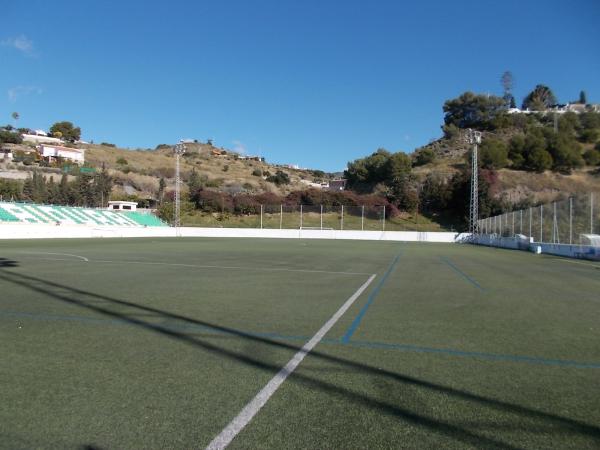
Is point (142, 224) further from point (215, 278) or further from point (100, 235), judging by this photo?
point (215, 278)

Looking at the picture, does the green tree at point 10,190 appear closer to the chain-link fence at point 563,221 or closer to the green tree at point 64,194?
the green tree at point 64,194

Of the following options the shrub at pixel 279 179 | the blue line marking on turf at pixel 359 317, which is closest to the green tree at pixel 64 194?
the shrub at pixel 279 179

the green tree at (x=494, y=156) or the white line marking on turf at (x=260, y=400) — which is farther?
the green tree at (x=494, y=156)

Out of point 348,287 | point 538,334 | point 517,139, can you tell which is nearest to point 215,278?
point 348,287

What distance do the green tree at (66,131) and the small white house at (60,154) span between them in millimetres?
31971

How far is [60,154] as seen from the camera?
10700cm

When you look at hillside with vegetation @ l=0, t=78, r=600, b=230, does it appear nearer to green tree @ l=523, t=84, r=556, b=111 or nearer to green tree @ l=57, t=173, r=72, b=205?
green tree @ l=57, t=173, r=72, b=205

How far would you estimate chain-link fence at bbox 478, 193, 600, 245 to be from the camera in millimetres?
23938

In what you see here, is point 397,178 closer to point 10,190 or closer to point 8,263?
point 10,190

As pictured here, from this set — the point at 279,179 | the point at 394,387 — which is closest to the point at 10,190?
the point at 279,179

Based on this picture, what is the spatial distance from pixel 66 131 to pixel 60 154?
4162 centimetres

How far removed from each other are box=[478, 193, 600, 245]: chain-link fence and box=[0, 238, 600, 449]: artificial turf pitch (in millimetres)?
16758

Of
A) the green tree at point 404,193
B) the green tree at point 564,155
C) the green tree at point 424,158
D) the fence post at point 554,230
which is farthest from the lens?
the green tree at point 424,158

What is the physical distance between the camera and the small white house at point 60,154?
10619 cm
